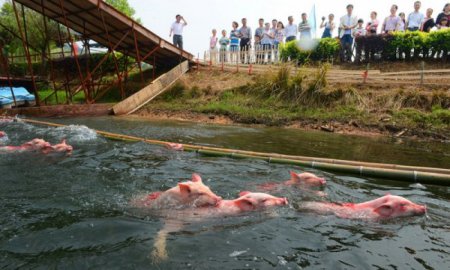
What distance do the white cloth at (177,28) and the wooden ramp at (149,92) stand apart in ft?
5.78

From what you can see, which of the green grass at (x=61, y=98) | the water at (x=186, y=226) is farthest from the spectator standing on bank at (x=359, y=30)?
the green grass at (x=61, y=98)

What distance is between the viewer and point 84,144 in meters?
9.91

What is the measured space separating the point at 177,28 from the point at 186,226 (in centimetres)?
1903

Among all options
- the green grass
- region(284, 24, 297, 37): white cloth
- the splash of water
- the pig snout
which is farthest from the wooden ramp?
the pig snout

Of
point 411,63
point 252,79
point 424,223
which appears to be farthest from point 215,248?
point 411,63

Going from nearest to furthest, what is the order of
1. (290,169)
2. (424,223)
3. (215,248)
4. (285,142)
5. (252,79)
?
(215,248), (424,223), (290,169), (285,142), (252,79)

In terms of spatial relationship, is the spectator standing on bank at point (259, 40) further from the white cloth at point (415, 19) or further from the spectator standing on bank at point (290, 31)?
the white cloth at point (415, 19)

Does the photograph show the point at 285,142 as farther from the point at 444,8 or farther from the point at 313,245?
the point at 444,8

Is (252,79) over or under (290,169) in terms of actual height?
over

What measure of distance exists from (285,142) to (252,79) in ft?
28.6

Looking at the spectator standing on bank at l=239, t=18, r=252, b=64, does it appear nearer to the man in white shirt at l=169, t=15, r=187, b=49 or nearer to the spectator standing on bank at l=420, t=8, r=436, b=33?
the man in white shirt at l=169, t=15, r=187, b=49

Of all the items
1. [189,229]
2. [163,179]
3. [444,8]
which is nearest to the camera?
[189,229]

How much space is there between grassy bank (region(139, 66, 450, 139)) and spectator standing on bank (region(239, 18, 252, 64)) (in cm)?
329

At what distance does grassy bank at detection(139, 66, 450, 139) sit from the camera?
1318 cm
